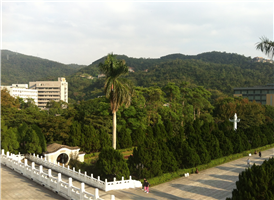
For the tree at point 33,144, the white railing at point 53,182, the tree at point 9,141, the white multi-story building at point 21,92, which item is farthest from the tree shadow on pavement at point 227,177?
the white multi-story building at point 21,92

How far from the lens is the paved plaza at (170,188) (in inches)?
674

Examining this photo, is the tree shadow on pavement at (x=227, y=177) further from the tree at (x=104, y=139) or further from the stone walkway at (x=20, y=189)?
the stone walkway at (x=20, y=189)

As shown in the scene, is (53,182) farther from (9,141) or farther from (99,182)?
(9,141)

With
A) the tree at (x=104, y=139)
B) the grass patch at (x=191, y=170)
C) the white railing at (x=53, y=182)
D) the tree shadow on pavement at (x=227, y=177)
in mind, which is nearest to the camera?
the white railing at (x=53, y=182)

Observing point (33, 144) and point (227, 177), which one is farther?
point (33, 144)

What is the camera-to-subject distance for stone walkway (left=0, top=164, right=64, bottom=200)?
16.2 metres

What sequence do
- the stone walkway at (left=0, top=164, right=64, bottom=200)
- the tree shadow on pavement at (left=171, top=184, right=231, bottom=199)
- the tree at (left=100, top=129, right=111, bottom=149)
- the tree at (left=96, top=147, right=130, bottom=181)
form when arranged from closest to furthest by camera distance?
the stone walkway at (left=0, top=164, right=64, bottom=200) → the tree shadow on pavement at (left=171, top=184, right=231, bottom=199) → the tree at (left=96, top=147, right=130, bottom=181) → the tree at (left=100, top=129, right=111, bottom=149)

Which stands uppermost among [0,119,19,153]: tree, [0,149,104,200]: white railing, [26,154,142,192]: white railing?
[0,119,19,153]: tree

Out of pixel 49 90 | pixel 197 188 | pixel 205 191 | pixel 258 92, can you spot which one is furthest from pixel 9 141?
pixel 49 90

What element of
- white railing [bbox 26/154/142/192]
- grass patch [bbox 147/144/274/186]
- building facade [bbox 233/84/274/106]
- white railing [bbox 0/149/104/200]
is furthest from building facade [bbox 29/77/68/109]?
white railing [bbox 26/154/142/192]

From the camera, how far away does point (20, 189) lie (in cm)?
1762

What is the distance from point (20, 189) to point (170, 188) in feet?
42.7

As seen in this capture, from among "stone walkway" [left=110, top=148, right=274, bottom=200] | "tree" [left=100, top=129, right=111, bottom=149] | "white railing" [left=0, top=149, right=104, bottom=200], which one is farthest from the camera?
"tree" [left=100, top=129, right=111, bottom=149]

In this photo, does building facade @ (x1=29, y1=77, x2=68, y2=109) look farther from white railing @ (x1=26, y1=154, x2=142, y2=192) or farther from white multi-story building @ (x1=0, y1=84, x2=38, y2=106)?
white railing @ (x1=26, y1=154, x2=142, y2=192)
